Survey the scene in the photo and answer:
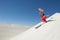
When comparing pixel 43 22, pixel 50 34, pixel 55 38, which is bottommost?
pixel 55 38

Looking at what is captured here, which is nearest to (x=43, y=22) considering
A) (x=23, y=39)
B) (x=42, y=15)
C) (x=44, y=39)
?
(x=42, y=15)

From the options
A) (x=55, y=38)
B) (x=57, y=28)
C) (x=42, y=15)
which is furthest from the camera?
Answer: (x=42, y=15)

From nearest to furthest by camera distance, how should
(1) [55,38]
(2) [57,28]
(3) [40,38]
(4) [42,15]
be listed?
(1) [55,38], (3) [40,38], (2) [57,28], (4) [42,15]

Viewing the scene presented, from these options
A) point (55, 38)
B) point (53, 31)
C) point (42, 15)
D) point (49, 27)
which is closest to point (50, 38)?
point (55, 38)

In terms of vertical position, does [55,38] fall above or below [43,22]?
below

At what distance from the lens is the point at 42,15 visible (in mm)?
15914

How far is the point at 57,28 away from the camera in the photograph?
13.7 metres

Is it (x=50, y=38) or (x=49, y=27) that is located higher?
(x=49, y=27)

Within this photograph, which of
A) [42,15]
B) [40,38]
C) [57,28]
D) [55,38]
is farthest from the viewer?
[42,15]

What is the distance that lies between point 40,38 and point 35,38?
523 millimetres

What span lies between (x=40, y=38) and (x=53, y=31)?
137 cm

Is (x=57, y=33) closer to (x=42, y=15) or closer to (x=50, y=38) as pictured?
(x=50, y=38)

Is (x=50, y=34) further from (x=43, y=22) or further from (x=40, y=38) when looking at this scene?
(x=43, y=22)

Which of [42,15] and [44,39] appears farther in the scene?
[42,15]
